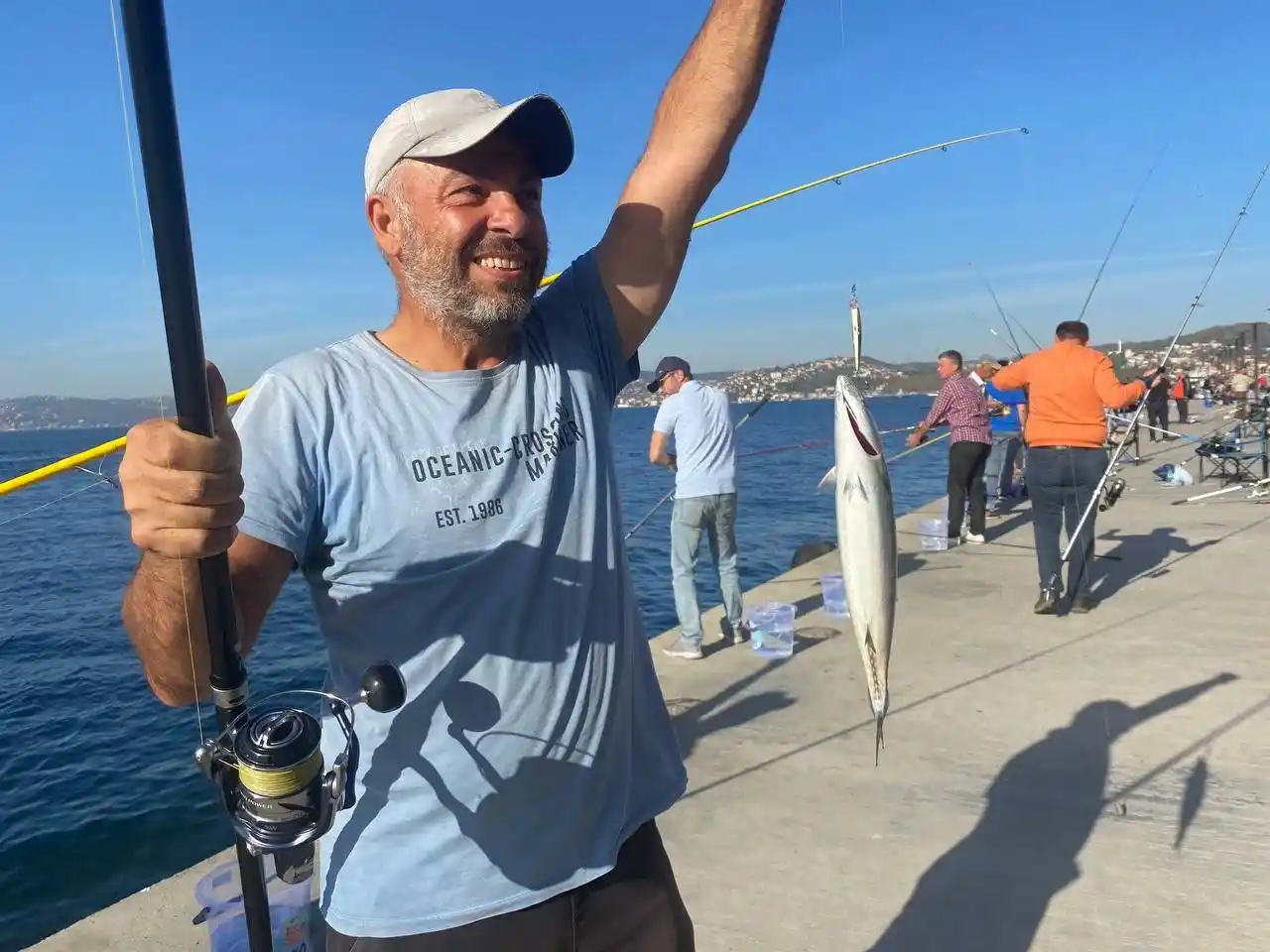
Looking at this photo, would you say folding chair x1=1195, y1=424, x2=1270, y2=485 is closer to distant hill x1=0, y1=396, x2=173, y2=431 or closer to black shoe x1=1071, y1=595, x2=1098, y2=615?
black shoe x1=1071, y1=595, x2=1098, y2=615

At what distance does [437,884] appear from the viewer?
1.79 metres

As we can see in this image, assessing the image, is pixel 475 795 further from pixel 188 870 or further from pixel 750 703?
pixel 750 703

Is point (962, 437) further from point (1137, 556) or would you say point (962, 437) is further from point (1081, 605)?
point (1081, 605)

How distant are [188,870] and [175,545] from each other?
331cm

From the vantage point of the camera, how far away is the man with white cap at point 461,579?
5.87 ft

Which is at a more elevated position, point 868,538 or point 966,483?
point 868,538

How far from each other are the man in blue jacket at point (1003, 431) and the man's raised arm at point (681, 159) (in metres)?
10.5

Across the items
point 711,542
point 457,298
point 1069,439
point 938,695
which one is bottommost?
point 938,695

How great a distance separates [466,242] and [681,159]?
2.20ft

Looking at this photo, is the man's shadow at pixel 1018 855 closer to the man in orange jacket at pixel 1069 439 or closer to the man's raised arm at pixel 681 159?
the man in orange jacket at pixel 1069 439

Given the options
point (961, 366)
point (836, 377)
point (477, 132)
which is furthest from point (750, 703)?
point (961, 366)

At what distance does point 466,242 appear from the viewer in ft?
6.53

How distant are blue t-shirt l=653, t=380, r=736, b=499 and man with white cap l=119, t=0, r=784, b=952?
4.98m

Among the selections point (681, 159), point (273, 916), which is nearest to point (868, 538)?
point (681, 159)
